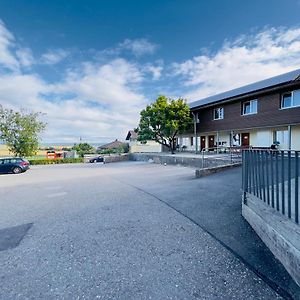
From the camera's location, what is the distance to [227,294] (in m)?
2.14

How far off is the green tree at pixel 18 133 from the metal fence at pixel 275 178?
25.6 meters

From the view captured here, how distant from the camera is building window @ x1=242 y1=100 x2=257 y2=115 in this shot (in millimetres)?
16198

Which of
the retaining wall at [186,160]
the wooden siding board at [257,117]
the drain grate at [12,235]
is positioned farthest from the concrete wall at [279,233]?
the wooden siding board at [257,117]

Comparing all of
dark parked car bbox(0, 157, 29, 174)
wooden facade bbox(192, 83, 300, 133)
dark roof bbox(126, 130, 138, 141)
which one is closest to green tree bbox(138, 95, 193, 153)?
wooden facade bbox(192, 83, 300, 133)

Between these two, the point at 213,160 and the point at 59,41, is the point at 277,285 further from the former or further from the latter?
the point at 59,41

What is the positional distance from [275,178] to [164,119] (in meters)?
18.9

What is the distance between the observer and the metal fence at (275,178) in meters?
2.59

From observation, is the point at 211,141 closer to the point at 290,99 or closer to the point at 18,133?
the point at 290,99

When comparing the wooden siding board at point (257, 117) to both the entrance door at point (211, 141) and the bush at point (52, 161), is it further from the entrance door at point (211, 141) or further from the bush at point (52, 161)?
the bush at point (52, 161)

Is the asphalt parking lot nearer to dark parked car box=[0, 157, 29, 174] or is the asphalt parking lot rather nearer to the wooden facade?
the wooden facade

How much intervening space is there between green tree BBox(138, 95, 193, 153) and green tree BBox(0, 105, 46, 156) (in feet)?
46.1

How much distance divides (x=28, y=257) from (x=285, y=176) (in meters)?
4.37

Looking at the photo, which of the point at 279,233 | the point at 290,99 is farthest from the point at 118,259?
the point at 290,99

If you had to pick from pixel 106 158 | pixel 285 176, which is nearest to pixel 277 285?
pixel 285 176
